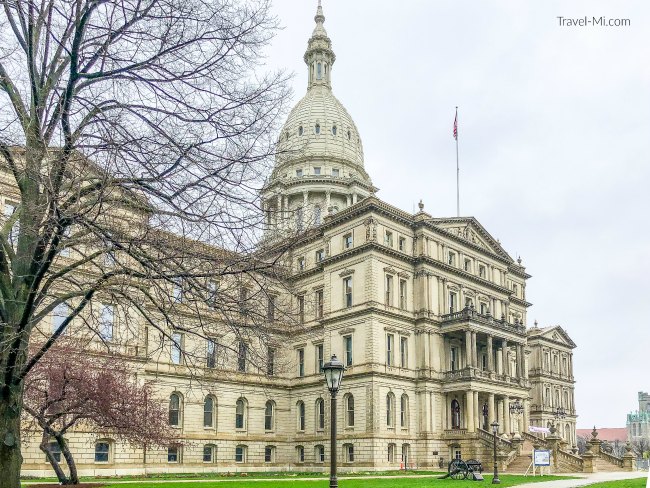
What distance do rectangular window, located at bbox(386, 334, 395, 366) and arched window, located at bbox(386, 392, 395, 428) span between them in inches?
99.3

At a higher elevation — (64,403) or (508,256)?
(508,256)

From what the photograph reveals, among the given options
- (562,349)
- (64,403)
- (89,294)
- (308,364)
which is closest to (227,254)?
(89,294)

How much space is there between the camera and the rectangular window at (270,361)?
571 inches

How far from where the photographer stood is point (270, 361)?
47.1 ft

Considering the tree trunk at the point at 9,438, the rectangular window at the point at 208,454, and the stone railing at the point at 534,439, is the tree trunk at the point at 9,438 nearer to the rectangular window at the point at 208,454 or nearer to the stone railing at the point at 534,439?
the rectangular window at the point at 208,454

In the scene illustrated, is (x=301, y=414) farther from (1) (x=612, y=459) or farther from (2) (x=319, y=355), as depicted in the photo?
(1) (x=612, y=459)

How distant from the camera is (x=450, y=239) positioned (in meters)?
60.7

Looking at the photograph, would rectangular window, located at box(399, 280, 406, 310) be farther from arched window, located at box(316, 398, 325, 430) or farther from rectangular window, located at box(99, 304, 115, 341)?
rectangular window, located at box(99, 304, 115, 341)

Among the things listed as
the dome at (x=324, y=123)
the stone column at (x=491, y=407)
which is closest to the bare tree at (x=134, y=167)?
the stone column at (x=491, y=407)

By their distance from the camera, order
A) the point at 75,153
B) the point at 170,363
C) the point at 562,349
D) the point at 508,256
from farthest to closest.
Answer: the point at 562,349 → the point at 508,256 → the point at 170,363 → the point at 75,153

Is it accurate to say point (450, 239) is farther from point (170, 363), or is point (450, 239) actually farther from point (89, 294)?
point (89, 294)

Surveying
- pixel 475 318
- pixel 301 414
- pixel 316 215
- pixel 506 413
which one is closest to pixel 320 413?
pixel 301 414

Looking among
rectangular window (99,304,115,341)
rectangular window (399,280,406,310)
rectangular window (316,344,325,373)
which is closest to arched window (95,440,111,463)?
rectangular window (316,344,325,373)

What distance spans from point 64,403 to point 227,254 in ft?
60.2
